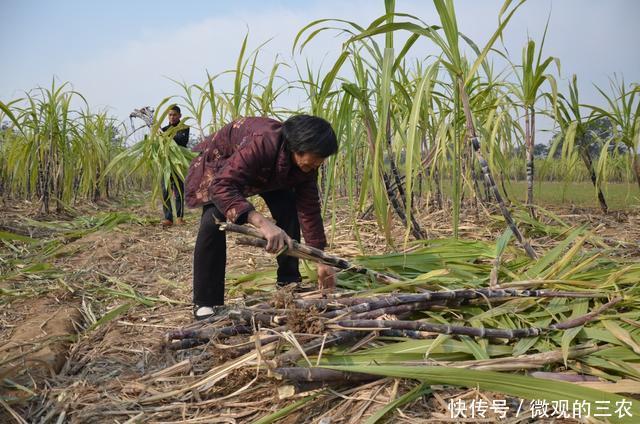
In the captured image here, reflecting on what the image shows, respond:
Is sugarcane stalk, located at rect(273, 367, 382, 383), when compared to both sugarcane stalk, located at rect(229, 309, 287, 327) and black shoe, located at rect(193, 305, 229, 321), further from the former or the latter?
black shoe, located at rect(193, 305, 229, 321)

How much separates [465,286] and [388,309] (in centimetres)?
39

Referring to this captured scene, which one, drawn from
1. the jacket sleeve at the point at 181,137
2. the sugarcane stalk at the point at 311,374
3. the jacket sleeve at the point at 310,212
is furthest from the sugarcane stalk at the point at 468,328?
the jacket sleeve at the point at 181,137

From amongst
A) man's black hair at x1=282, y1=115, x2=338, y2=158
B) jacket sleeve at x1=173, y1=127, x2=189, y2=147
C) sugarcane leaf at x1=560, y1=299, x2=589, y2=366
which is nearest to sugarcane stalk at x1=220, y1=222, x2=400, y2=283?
man's black hair at x1=282, y1=115, x2=338, y2=158

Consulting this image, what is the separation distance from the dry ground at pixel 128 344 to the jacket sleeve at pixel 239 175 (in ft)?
1.59

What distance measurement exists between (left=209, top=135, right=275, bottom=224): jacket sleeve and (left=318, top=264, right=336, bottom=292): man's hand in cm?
38

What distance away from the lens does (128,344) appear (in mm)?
1754

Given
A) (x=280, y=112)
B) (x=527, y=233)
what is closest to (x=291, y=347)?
(x=527, y=233)

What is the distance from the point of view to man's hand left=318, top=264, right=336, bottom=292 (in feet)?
6.01

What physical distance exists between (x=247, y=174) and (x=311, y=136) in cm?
29

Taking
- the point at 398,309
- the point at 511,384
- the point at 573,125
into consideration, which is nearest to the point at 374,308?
the point at 398,309

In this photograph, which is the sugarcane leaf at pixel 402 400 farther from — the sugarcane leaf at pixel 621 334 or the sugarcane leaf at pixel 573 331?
the sugarcane leaf at pixel 621 334

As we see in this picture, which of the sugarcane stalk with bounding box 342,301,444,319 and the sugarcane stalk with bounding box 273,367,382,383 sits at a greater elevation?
the sugarcane stalk with bounding box 342,301,444,319

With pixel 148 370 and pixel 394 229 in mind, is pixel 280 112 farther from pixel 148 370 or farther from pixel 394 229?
pixel 148 370

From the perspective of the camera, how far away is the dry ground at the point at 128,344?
1.25 meters
